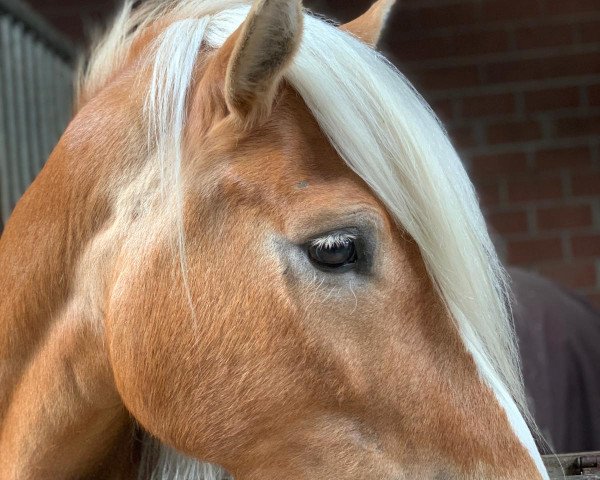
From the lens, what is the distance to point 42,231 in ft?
3.61

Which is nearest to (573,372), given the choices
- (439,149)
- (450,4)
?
(439,149)

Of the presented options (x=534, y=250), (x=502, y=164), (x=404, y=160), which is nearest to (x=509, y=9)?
(x=502, y=164)

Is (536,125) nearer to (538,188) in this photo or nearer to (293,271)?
(538,188)

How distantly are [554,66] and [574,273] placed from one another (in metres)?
0.71

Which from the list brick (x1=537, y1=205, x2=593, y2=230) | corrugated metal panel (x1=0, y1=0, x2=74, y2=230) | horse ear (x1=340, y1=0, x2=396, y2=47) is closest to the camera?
horse ear (x1=340, y1=0, x2=396, y2=47)

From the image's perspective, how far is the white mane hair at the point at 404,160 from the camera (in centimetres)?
94

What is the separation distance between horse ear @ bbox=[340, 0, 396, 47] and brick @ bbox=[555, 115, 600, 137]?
70.0 inches

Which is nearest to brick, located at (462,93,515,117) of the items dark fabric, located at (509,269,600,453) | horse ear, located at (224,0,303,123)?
dark fabric, located at (509,269,600,453)

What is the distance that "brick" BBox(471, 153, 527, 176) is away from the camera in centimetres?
278

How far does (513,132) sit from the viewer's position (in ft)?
9.18

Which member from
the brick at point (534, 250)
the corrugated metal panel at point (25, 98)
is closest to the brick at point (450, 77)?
the brick at point (534, 250)

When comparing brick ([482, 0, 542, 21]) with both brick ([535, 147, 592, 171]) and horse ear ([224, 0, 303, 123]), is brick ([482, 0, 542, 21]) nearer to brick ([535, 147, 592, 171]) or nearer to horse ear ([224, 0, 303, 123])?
brick ([535, 147, 592, 171])

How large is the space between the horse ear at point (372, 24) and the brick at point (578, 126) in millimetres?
1777

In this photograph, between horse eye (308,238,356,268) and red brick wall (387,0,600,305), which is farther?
red brick wall (387,0,600,305)
